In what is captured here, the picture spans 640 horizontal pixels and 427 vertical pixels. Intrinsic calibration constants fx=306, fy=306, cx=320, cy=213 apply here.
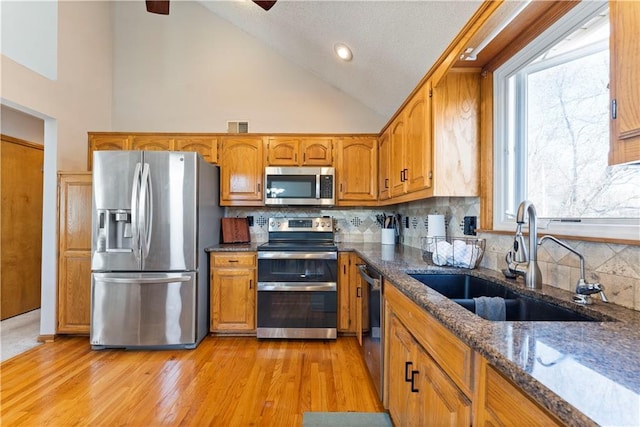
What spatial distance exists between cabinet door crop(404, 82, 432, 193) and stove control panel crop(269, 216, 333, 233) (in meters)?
1.34

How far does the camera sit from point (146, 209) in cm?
265

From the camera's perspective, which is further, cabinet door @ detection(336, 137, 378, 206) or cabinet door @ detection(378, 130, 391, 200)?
cabinet door @ detection(336, 137, 378, 206)

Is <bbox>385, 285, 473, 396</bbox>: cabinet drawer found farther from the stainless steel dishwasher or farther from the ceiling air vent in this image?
the ceiling air vent

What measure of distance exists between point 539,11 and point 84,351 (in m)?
3.98

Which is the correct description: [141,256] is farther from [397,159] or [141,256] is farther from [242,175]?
[397,159]

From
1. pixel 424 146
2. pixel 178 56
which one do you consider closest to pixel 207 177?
pixel 178 56

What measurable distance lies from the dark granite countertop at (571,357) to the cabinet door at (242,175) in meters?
2.56

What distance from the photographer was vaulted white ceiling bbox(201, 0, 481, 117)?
73.1 inches

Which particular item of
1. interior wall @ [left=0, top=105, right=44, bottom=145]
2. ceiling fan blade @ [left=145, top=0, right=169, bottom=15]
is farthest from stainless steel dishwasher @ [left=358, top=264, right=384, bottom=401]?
interior wall @ [left=0, top=105, right=44, bottom=145]

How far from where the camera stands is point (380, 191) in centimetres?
328

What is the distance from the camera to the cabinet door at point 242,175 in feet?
11.0

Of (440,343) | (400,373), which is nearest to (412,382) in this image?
(400,373)

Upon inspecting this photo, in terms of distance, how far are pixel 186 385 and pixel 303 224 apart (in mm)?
1894

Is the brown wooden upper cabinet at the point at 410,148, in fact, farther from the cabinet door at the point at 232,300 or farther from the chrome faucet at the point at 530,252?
the cabinet door at the point at 232,300
